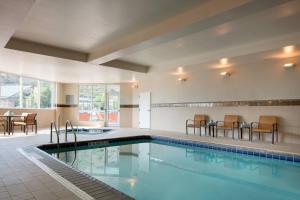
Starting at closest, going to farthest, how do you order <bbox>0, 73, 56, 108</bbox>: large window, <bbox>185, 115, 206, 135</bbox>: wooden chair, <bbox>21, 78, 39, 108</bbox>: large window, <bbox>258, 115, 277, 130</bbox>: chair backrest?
1. <bbox>258, 115, 277, 130</bbox>: chair backrest
2. <bbox>185, 115, 206, 135</bbox>: wooden chair
3. <bbox>0, 73, 56, 108</bbox>: large window
4. <bbox>21, 78, 39, 108</bbox>: large window

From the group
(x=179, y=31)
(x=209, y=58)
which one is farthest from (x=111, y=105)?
(x=179, y=31)

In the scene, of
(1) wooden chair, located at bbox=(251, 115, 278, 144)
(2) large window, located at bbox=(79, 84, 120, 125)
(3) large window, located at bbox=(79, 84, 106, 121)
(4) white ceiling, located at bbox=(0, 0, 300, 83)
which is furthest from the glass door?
(1) wooden chair, located at bbox=(251, 115, 278, 144)

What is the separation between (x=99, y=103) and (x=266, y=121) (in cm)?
840

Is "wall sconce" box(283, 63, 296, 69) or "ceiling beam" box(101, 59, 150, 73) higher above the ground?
"ceiling beam" box(101, 59, 150, 73)

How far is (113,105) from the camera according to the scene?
481 inches

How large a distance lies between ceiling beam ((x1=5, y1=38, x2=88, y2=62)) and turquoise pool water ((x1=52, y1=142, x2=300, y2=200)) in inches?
102

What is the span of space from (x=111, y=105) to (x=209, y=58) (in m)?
7.03

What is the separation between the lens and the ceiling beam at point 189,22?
10.5ft

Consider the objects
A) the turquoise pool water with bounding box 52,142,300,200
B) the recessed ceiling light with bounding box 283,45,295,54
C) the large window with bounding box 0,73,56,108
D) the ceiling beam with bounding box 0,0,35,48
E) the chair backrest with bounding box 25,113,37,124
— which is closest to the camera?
the ceiling beam with bounding box 0,0,35,48

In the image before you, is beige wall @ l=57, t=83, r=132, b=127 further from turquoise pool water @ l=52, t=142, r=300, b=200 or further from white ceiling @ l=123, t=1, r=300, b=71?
turquoise pool water @ l=52, t=142, r=300, b=200

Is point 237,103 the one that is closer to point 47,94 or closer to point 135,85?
point 135,85

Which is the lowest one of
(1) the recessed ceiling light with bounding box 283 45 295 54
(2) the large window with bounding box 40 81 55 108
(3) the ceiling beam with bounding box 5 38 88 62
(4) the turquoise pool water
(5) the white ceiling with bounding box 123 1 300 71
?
(4) the turquoise pool water

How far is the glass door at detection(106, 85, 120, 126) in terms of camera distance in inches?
479

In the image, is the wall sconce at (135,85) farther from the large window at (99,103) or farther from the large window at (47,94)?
the large window at (47,94)
